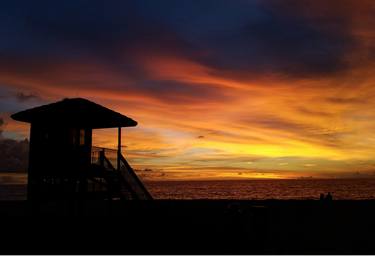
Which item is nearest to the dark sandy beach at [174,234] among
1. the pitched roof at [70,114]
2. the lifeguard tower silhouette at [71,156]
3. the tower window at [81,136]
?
the lifeguard tower silhouette at [71,156]

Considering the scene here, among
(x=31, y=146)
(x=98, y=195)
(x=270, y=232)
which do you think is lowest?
(x=270, y=232)

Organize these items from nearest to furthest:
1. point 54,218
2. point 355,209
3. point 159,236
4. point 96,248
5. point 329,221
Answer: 1. point 96,248
2. point 159,236
3. point 54,218
4. point 329,221
5. point 355,209

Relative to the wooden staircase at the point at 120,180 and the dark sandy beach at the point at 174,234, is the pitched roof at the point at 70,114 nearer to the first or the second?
the wooden staircase at the point at 120,180

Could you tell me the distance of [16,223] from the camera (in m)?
18.9

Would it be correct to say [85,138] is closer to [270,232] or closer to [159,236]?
[159,236]

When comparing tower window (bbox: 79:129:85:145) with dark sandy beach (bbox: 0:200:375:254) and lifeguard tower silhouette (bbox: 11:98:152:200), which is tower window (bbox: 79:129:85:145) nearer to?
lifeguard tower silhouette (bbox: 11:98:152:200)

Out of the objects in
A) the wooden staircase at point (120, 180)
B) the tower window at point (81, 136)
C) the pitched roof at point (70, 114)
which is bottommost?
the wooden staircase at point (120, 180)

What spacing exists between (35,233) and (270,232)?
374 inches

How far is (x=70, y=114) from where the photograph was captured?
18.0m

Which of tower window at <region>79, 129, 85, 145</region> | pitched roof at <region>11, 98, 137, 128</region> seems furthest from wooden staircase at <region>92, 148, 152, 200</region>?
pitched roof at <region>11, 98, 137, 128</region>

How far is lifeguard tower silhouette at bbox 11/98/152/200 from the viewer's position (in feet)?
59.6

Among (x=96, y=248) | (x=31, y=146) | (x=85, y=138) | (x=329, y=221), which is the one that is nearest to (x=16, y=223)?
(x=31, y=146)

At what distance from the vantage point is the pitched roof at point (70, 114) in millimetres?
18031

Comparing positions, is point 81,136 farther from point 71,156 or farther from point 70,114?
point 70,114
